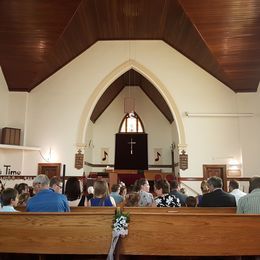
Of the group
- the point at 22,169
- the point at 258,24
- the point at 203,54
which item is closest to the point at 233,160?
the point at 203,54

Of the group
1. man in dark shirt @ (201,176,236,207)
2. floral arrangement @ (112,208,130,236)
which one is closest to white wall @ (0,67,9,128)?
man in dark shirt @ (201,176,236,207)

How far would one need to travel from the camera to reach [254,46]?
8930 millimetres

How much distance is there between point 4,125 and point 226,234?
9444 millimetres

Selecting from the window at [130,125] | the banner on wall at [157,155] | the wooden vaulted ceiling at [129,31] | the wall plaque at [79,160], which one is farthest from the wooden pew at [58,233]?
the window at [130,125]

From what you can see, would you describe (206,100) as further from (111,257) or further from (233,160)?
(111,257)

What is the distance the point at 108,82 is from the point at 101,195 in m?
7.52

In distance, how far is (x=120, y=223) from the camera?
2.78 metres

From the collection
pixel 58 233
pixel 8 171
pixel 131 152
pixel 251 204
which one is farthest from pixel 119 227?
pixel 131 152

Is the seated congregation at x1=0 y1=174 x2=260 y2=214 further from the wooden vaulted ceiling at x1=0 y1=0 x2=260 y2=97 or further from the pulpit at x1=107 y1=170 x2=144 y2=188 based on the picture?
the pulpit at x1=107 y1=170 x2=144 y2=188

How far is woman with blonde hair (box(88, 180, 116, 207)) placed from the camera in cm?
395

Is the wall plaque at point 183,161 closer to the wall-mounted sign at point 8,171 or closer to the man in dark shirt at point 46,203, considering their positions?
the wall-mounted sign at point 8,171

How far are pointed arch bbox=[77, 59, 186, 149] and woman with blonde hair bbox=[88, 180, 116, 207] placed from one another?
6.60 meters

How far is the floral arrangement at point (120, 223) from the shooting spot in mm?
2773

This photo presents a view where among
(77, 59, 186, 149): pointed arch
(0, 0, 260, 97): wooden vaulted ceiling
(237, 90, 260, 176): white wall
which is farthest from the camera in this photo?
(77, 59, 186, 149): pointed arch
